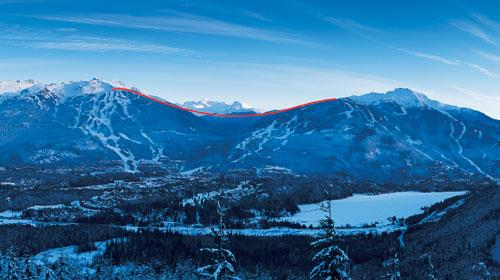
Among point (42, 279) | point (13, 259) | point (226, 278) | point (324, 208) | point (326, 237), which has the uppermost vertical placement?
point (324, 208)

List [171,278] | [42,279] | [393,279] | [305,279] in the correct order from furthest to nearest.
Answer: [305,279] → [171,278] → [42,279] → [393,279]

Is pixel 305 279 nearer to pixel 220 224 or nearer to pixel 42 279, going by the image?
pixel 42 279

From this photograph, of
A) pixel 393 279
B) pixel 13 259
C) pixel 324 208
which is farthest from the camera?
pixel 13 259

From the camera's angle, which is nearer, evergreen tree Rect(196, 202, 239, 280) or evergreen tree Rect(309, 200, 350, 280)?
evergreen tree Rect(196, 202, 239, 280)

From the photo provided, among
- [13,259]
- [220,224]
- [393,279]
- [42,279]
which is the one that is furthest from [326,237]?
[42,279]

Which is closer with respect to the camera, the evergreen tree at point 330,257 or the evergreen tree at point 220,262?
the evergreen tree at point 220,262

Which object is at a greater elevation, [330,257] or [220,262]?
[330,257]

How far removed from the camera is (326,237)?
140 feet

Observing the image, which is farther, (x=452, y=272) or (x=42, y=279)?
→ (x=452, y=272)

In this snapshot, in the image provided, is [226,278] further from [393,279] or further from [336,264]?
[393,279]

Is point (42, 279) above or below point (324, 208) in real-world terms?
below

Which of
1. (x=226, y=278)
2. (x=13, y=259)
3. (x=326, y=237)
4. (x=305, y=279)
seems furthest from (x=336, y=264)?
(x=305, y=279)

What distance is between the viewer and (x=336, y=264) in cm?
4209

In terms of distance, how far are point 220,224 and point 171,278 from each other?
115317 mm
